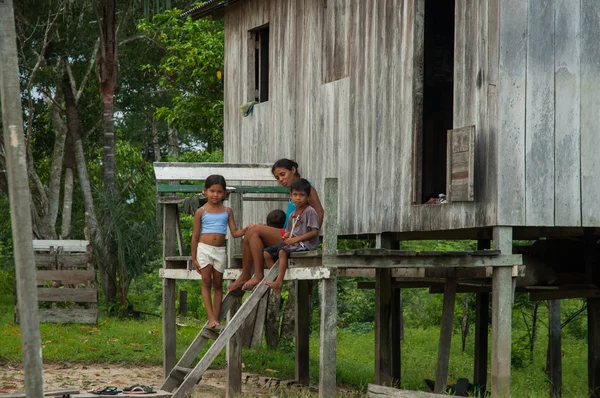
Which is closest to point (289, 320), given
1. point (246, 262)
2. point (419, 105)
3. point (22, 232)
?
point (246, 262)

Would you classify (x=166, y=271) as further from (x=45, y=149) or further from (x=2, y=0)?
(x=45, y=149)

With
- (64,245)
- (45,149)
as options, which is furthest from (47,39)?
(64,245)

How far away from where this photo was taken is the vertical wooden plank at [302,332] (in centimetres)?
1645

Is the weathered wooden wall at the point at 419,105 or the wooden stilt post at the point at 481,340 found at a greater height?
the weathered wooden wall at the point at 419,105

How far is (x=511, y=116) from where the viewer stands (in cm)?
1064

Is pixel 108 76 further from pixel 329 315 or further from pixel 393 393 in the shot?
pixel 393 393

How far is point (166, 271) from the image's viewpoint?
1454cm

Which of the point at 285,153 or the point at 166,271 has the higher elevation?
the point at 285,153

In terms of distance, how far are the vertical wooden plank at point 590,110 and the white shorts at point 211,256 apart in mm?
4158

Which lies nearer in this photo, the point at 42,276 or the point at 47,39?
the point at 42,276

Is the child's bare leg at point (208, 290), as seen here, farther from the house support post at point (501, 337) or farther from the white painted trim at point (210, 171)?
the house support post at point (501, 337)

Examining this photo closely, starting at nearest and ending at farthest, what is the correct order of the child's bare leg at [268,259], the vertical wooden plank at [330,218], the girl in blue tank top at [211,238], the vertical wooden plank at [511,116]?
the vertical wooden plank at [330,218]
the vertical wooden plank at [511,116]
the child's bare leg at [268,259]
the girl in blue tank top at [211,238]

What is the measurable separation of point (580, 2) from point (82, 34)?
21.9 meters

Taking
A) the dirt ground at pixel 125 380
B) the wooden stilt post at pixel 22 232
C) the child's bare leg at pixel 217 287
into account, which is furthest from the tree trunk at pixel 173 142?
the wooden stilt post at pixel 22 232
